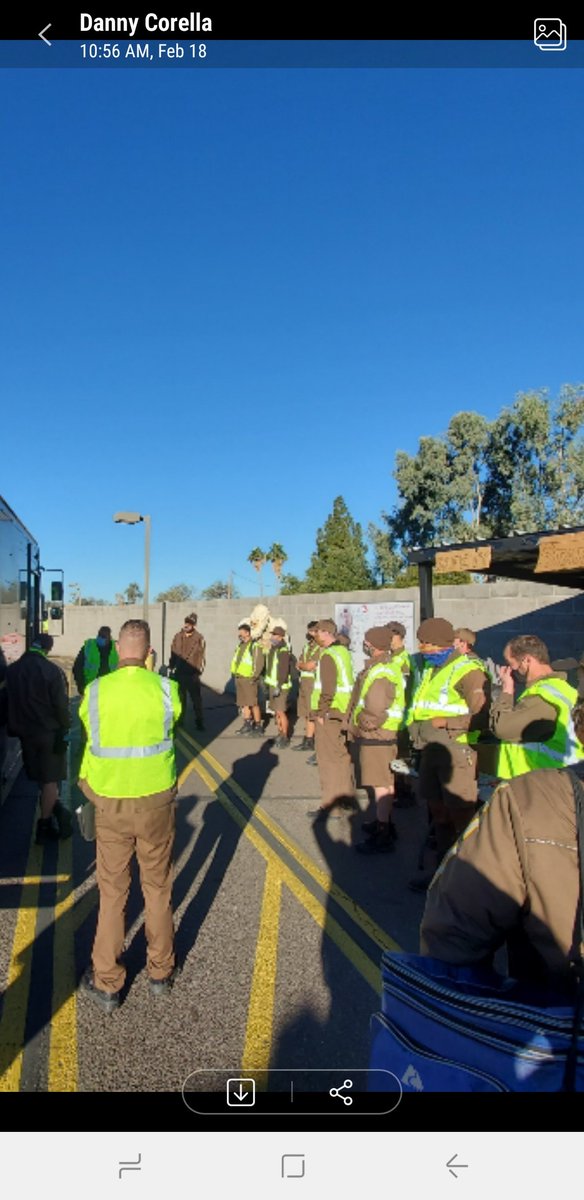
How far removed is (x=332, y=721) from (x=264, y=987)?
3.16 metres

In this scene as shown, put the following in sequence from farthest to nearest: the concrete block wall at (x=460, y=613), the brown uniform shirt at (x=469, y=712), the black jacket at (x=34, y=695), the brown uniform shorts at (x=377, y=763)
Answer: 1. the concrete block wall at (x=460, y=613)
2. the brown uniform shorts at (x=377, y=763)
3. the black jacket at (x=34, y=695)
4. the brown uniform shirt at (x=469, y=712)

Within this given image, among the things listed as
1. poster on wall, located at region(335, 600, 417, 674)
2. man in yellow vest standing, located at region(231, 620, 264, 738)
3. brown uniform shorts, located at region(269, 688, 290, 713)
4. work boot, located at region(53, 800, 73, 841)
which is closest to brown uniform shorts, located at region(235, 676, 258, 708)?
man in yellow vest standing, located at region(231, 620, 264, 738)

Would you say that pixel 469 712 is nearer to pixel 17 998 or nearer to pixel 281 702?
pixel 17 998

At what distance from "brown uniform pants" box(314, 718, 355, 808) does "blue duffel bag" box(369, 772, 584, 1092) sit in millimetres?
4748

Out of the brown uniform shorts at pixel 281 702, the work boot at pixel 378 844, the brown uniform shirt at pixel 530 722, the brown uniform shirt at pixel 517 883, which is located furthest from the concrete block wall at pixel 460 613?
the brown uniform shirt at pixel 517 883

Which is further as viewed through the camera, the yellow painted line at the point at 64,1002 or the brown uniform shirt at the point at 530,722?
the brown uniform shirt at the point at 530,722

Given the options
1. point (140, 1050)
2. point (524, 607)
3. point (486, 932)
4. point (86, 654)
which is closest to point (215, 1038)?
point (140, 1050)

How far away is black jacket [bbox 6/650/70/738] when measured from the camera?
5391 mm

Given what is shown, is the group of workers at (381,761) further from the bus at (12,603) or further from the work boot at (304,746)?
the work boot at (304,746)

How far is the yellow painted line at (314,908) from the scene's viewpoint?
3554mm

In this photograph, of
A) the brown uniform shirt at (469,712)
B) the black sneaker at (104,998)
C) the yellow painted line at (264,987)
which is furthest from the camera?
the brown uniform shirt at (469,712)

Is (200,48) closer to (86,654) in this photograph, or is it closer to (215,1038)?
(215,1038)
